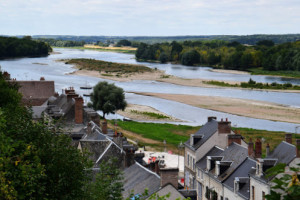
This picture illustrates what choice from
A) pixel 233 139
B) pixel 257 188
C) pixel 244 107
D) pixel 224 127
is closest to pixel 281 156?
pixel 257 188

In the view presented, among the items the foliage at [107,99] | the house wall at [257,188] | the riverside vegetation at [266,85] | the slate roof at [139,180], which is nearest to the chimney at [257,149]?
the house wall at [257,188]

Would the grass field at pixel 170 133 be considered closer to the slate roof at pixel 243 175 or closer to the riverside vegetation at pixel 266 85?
the slate roof at pixel 243 175

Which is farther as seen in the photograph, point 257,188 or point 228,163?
point 228,163

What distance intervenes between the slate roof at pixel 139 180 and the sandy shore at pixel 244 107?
54306 millimetres

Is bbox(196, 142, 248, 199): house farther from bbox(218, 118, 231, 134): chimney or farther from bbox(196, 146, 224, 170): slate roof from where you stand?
bbox(218, 118, 231, 134): chimney

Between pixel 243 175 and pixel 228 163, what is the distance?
239 centimetres

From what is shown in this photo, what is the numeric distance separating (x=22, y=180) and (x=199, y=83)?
12570 centimetres

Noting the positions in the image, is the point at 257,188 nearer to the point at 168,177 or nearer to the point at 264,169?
the point at 264,169

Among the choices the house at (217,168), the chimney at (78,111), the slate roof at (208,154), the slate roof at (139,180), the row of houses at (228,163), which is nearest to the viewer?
the slate roof at (139,180)

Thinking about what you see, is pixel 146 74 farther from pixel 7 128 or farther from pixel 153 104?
pixel 7 128

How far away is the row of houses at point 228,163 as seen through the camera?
1027 inches

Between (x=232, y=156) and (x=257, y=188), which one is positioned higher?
(x=232, y=156)

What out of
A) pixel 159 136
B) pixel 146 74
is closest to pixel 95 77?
pixel 146 74

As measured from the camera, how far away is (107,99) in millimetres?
81250
